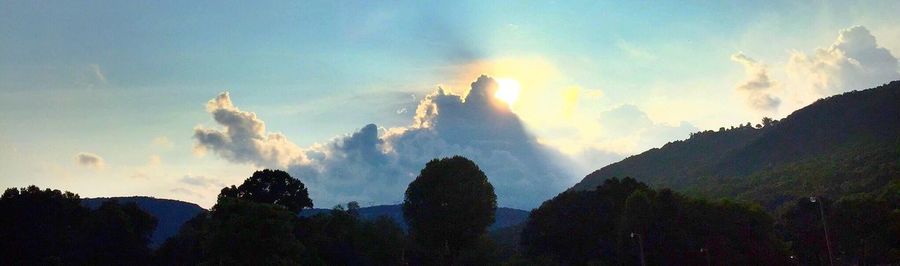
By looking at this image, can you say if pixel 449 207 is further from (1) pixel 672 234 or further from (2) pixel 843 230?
(2) pixel 843 230

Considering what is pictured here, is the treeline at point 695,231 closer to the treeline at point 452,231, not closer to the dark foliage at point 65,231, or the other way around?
the treeline at point 452,231

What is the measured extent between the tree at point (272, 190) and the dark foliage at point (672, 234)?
37799 mm

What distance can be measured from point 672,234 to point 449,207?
30.3 meters

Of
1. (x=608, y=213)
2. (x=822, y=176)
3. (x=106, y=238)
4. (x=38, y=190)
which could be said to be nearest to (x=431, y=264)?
(x=608, y=213)

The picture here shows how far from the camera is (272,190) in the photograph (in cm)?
10488

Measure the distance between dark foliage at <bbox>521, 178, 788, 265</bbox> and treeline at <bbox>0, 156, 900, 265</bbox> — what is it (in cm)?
16

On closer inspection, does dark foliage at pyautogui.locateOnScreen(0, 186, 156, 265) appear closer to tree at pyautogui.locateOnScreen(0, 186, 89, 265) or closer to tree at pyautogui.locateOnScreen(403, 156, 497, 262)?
tree at pyautogui.locateOnScreen(0, 186, 89, 265)

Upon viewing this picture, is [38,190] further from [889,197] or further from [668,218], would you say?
[889,197]

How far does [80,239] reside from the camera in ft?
332

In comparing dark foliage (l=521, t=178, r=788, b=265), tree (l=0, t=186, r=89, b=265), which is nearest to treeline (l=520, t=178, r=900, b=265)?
dark foliage (l=521, t=178, r=788, b=265)

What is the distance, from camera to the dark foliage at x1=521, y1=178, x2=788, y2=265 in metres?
88.0

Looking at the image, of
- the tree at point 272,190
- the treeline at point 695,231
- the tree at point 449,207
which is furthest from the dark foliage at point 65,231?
the treeline at point 695,231

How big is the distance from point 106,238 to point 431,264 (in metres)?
50.2

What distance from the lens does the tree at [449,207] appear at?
8706 centimetres
